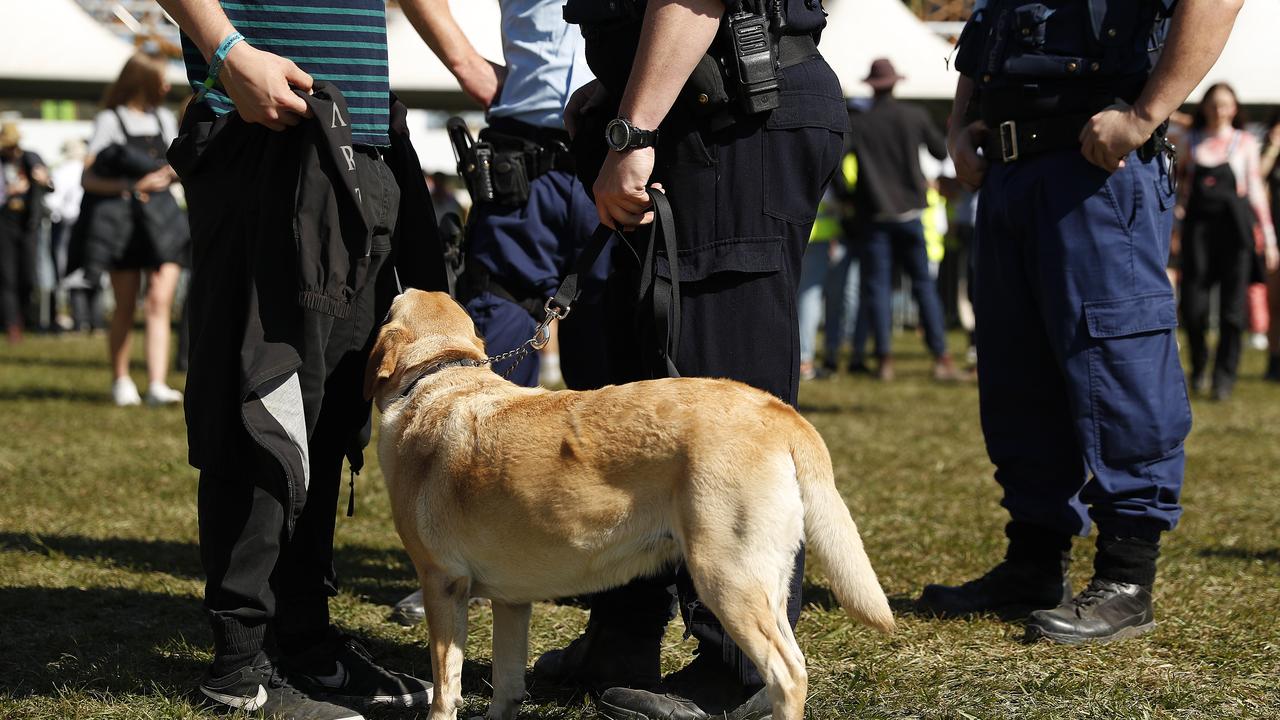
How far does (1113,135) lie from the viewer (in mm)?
3213

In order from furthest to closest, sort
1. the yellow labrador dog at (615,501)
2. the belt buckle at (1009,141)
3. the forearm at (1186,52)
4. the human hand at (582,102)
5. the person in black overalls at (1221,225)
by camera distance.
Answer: the person in black overalls at (1221,225) < the belt buckle at (1009,141) < the forearm at (1186,52) < the human hand at (582,102) < the yellow labrador dog at (615,501)

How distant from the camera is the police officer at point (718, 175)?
2.53m

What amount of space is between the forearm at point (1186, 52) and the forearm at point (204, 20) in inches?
90.6

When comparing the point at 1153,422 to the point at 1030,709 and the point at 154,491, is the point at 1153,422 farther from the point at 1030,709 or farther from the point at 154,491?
the point at 154,491

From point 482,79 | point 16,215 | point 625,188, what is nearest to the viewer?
point 625,188

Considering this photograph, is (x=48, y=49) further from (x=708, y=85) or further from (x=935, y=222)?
(x=708, y=85)

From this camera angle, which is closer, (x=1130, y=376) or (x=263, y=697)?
(x=263, y=697)

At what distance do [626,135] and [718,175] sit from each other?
0.78ft

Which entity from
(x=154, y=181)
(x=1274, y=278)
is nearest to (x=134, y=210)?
(x=154, y=181)

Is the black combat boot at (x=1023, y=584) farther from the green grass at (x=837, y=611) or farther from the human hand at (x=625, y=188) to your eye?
the human hand at (x=625, y=188)

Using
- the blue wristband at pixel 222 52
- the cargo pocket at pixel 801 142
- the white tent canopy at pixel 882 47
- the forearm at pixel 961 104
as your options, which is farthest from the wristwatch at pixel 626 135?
the white tent canopy at pixel 882 47

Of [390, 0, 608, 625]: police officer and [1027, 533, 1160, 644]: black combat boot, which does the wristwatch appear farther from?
[1027, 533, 1160, 644]: black combat boot

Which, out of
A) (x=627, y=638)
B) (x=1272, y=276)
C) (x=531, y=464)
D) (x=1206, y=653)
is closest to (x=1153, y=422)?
(x=1206, y=653)

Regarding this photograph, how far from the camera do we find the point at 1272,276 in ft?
33.6
